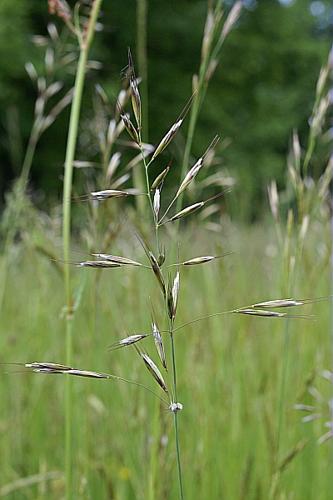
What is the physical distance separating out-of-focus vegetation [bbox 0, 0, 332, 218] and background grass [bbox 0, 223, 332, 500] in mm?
7935

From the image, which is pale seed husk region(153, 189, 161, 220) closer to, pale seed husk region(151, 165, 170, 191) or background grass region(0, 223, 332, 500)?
pale seed husk region(151, 165, 170, 191)

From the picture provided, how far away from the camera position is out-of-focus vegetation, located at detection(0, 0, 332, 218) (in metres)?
10.3

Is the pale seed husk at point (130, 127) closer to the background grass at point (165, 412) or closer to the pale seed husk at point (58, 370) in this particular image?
the pale seed husk at point (58, 370)

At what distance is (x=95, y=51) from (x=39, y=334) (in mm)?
8772

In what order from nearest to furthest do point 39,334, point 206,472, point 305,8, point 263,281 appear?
point 206,472
point 39,334
point 263,281
point 305,8

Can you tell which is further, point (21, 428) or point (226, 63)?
point (226, 63)

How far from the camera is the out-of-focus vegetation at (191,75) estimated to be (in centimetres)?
1034

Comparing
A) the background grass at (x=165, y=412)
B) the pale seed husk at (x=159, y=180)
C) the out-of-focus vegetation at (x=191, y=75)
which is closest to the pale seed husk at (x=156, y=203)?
the pale seed husk at (x=159, y=180)

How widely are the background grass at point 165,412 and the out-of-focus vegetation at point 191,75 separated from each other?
793 centimetres

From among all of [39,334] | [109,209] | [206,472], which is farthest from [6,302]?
[109,209]

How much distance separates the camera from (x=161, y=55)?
466 inches

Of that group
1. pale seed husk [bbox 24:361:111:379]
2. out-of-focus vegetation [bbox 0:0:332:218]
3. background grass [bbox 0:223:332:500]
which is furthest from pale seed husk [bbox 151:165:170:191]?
out-of-focus vegetation [bbox 0:0:332:218]

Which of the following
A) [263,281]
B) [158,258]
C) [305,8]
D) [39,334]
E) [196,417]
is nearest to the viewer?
[158,258]

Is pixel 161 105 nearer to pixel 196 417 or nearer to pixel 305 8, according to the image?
pixel 305 8
